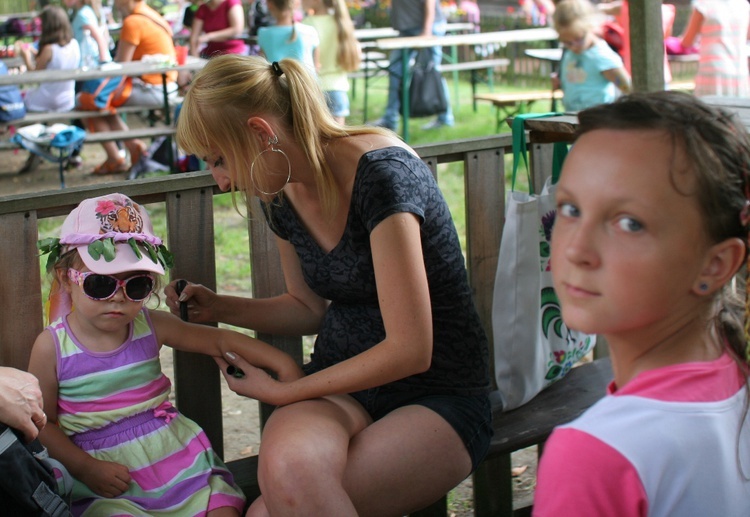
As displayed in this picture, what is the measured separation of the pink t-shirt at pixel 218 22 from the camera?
920cm

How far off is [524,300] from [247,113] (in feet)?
3.15

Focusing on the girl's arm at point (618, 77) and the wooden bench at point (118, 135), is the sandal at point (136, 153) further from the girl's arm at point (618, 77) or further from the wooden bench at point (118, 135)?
the girl's arm at point (618, 77)

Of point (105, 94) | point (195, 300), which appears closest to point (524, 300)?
point (195, 300)

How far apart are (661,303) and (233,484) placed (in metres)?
1.41

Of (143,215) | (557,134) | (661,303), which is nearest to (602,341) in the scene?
(557,134)

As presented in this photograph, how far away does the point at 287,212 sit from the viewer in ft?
7.57

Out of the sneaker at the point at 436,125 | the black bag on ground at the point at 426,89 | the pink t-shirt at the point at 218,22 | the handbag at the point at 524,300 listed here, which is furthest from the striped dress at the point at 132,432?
the sneaker at the point at 436,125

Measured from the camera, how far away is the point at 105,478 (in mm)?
2084

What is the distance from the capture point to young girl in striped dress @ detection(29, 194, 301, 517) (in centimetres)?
210

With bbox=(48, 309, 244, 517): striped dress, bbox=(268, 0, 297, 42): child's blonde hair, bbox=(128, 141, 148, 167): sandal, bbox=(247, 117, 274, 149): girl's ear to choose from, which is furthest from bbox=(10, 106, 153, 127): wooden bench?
bbox=(247, 117, 274, 149): girl's ear

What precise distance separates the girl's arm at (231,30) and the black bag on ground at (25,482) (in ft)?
25.8

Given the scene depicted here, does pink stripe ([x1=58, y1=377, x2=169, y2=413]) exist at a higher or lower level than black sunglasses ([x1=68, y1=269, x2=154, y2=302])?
lower

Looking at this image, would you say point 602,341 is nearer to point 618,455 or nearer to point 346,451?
point 346,451

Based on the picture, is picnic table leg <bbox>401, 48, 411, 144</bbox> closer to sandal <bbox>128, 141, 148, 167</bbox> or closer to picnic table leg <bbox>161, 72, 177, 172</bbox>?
picnic table leg <bbox>161, 72, 177, 172</bbox>
